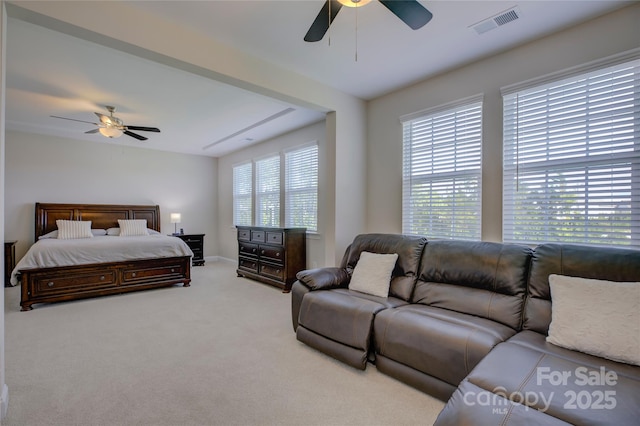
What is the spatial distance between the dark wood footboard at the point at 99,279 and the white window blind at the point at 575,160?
4912mm

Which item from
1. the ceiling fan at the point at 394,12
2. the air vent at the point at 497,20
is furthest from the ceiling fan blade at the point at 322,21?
the air vent at the point at 497,20

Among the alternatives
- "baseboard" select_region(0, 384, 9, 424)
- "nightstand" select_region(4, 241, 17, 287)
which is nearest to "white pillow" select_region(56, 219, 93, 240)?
"nightstand" select_region(4, 241, 17, 287)

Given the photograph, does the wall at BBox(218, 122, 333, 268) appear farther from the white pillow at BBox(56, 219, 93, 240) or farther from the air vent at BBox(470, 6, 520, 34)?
the white pillow at BBox(56, 219, 93, 240)

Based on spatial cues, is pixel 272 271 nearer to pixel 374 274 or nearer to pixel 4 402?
pixel 374 274

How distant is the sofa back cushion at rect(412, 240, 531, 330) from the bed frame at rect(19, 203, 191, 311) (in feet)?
13.6

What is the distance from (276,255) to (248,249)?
94 cm

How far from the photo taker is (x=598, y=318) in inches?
71.1

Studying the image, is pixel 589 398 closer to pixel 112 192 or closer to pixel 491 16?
pixel 491 16

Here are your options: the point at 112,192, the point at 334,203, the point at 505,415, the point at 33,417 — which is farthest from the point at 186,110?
the point at 505,415

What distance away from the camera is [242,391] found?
7.13ft

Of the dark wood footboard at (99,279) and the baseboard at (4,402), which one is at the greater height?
the dark wood footboard at (99,279)

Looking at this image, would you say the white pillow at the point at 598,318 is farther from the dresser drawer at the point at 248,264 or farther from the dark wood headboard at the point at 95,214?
the dark wood headboard at the point at 95,214

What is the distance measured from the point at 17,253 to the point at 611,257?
27.6 feet

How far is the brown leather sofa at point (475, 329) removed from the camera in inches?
52.8
